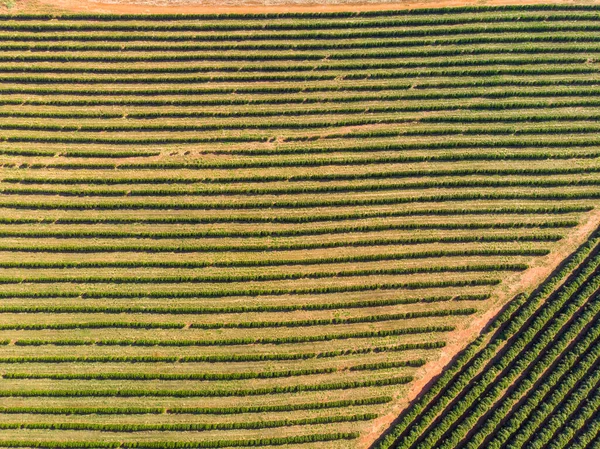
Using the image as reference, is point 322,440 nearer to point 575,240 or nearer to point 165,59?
point 575,240

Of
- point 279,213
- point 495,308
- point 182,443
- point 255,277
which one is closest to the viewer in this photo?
point 182,443

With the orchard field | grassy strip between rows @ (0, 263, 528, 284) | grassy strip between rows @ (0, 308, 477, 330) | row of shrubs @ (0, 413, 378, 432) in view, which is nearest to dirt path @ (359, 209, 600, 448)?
the orchard field

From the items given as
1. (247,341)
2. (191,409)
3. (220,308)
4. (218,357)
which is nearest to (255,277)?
(220,308)

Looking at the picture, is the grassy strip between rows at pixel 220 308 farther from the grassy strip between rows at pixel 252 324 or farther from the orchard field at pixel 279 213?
the grassy strip between rows at pixel 252 324

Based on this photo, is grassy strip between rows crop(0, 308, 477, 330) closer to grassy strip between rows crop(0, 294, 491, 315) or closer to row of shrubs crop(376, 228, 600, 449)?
grassy strip between rows crop(0, 294, 491, 315)

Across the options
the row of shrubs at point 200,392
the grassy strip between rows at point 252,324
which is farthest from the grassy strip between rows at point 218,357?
the row of shrubs at point 200,392

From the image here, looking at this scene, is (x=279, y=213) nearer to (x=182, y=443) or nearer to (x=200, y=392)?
(x=200, y=392)

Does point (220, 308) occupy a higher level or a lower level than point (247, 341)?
higher
